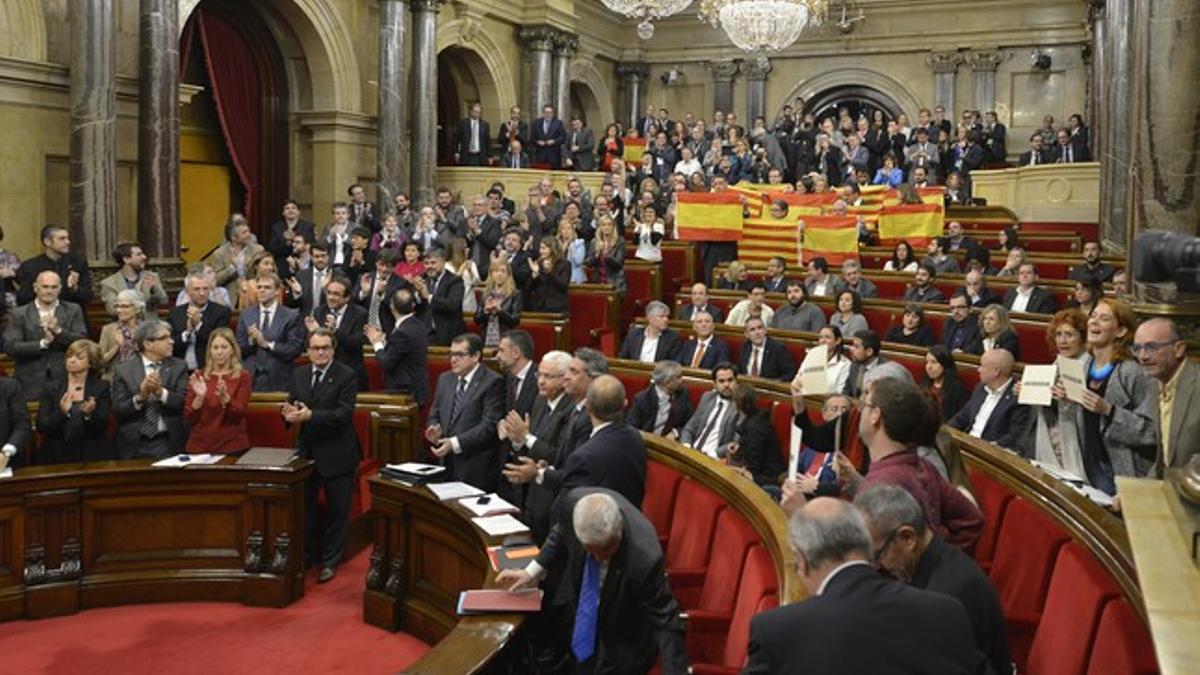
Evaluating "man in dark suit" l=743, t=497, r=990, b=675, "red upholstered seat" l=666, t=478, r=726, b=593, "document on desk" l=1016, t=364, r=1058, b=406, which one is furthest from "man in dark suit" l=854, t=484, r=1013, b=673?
"document on desk" l=1016, t=364, r=1058, b=406

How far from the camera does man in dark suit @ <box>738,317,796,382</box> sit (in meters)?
7.70

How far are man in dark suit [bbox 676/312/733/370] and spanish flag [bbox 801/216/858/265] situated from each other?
4024mm

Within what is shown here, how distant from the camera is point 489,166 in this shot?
16547mm

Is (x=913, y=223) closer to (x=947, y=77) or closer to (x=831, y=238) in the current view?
(x=831, y=238)

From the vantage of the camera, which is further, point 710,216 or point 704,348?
point 710,216

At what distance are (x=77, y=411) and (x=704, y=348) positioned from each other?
13.2 ft

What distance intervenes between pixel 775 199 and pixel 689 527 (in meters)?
8.20

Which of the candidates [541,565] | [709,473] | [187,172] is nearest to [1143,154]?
[709,473]

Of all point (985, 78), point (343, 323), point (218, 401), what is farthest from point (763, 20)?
point (218, 401)

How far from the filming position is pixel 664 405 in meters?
6.73

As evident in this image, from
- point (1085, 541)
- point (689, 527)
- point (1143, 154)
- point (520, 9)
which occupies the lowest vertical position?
point (689, 527)

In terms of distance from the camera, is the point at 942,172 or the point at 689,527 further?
the point at 942,172

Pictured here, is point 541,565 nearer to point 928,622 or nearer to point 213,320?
point 928,622

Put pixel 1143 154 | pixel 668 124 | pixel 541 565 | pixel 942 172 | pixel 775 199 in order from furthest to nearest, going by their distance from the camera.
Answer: pixel 668 124 → pixel 942 172 → pixel 775 199 → pixel 1143 154 → pixel 541 565
